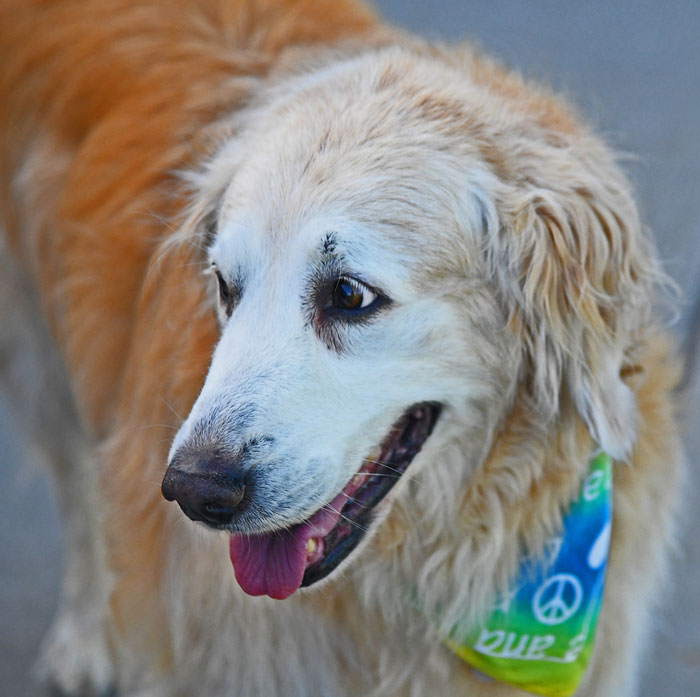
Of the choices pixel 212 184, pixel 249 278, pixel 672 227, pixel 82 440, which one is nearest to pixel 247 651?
pixel 249 278

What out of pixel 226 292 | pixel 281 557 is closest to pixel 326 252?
pixel 226 292

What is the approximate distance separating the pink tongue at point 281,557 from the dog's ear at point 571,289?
479 millimetres

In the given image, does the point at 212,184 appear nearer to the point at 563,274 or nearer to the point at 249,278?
the point at 249,278

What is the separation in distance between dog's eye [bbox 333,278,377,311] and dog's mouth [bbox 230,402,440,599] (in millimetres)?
239

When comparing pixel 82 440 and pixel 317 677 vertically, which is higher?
pixel 82 440

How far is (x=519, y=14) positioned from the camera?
225 inches

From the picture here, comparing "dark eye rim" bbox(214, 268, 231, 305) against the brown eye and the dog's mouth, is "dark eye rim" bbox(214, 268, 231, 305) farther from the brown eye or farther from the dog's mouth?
the dog's mouth

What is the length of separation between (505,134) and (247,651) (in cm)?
121

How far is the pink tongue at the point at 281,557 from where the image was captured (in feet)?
6.33

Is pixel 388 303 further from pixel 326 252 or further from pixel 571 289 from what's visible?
pixel 571 289

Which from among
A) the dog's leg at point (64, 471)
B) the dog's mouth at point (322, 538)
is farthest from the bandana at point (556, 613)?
the dog's leg at point (64, 471)

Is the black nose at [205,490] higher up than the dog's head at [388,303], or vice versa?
the dog's head at [388,303]

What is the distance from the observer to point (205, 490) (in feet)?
5.79

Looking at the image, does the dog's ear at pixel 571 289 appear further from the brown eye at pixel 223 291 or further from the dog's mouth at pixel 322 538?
the brown eye at pixel 223 291
